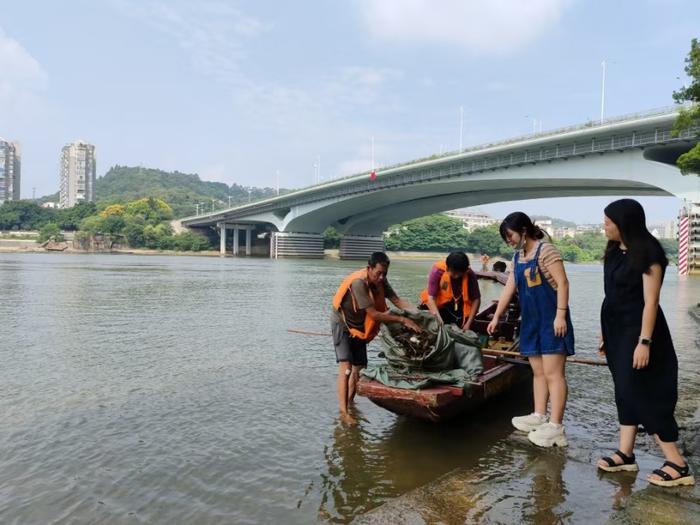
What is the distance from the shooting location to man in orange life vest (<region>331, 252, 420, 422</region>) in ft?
17.1

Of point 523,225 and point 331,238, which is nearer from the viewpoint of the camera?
point 523,225

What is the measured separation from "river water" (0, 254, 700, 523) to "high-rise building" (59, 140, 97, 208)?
16770 cm

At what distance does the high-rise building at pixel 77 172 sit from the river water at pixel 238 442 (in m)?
168

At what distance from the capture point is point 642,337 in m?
3.59

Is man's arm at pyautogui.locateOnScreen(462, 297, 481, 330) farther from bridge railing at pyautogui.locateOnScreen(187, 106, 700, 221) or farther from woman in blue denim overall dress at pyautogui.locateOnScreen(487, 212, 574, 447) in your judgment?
bridge railing at pyautogui.locateOnScreen(187, 106, 700, 221)

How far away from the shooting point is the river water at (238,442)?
381cm

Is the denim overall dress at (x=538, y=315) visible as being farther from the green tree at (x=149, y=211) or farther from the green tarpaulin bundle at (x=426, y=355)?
the green tree at (x=149, y=211)

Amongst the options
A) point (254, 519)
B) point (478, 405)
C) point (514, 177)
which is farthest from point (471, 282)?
point (514, 177)

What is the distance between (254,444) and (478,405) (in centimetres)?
213

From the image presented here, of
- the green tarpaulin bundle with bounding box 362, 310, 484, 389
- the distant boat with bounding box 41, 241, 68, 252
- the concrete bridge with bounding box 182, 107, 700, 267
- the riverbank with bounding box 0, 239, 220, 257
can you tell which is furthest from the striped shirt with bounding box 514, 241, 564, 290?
the distant boat with bounding box 41, 241, 68, 252

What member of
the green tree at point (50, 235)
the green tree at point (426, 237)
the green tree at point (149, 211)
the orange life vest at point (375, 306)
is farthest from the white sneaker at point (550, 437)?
the green tree at point (149, 211)

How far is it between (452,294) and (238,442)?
108 inches

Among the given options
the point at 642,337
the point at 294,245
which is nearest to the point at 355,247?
the point at 294,245

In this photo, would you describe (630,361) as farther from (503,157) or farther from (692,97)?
(503,157)
